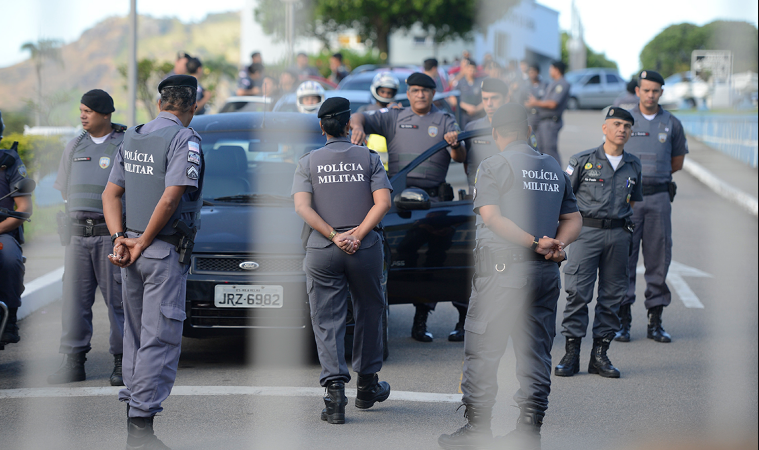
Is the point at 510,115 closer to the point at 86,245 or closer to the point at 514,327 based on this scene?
the point at 514,327

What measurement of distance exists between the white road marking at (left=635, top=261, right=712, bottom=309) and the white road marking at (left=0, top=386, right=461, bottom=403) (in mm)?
3278

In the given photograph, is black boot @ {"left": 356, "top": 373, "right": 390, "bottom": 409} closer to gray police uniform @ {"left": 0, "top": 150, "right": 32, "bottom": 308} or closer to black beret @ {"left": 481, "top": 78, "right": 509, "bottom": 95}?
gray police uniform @ {"left": 0, "top": 150, "right": 32, "bottom": 308}

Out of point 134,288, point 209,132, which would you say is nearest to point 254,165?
point 209,132

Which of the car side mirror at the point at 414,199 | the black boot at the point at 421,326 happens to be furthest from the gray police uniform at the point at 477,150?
the black boot at the point at 421,326

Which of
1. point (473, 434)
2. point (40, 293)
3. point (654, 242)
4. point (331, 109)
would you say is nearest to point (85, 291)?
point (331, 109)

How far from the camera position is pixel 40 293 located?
22.5ft

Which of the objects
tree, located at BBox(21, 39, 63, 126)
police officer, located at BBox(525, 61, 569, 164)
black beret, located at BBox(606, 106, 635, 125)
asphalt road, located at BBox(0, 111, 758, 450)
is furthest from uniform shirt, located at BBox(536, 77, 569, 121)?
tree, located at BBox(21, 39, 63, 126)

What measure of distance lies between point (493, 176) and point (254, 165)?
2.43 meters

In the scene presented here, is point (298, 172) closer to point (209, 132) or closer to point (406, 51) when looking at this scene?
point (209, 132)

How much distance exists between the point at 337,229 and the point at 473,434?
1232 mm

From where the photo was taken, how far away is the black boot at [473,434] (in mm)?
3768

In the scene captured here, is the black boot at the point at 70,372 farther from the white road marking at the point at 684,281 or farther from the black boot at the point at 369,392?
the white road marking at the point at 684,281

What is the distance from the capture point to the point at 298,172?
4.21m

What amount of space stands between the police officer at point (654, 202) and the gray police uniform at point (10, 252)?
4267 millimetres
